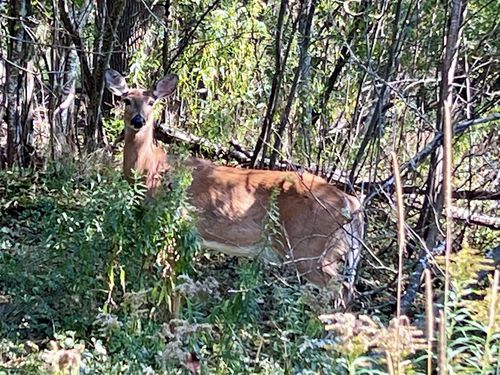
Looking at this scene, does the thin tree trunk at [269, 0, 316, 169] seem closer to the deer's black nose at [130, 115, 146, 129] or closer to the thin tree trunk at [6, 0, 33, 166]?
the deer's black nose at [130, 115, 146, 129]

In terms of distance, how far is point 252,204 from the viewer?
6496 millimetres

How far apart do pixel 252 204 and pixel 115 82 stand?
1.53 metres

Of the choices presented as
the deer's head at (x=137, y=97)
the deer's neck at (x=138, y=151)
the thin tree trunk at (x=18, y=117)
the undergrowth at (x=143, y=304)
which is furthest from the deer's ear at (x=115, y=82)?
the thin tree trunk at (x=18, y=117)

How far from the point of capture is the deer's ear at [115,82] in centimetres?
687

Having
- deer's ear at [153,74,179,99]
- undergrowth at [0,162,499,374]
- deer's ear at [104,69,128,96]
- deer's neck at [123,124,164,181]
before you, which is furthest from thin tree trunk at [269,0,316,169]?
undergrowth at [0,162,499,374]

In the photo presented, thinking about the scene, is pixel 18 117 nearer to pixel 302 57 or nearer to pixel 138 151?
pixel 138 151

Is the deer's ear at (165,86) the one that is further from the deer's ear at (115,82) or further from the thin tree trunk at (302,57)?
the thin tree trunk at (302,57)

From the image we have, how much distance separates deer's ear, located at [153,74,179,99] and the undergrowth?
121cm

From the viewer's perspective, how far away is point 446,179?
1.92 metres

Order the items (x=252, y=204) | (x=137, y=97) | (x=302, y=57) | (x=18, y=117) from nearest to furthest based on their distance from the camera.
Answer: (x=252, y=204)
(x=137, y=97)
(x=302, y=57)
(x=18, y=117)

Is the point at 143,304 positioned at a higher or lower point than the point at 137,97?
lower

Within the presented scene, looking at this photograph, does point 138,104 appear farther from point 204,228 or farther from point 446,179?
point 446,179

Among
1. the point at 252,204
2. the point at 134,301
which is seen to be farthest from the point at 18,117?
the point at 134,301

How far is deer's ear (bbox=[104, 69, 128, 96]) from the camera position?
22.5 ft
